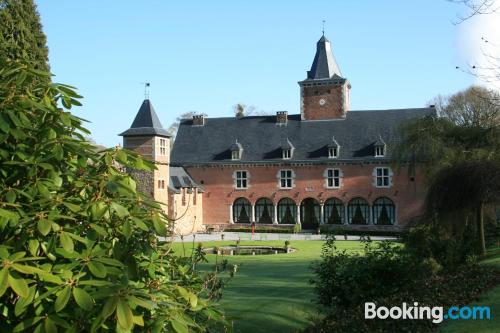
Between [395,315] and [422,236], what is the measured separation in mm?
6937

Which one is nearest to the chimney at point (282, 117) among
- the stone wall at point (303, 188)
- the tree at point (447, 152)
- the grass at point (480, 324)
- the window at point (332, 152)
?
→ the stone wall at point (303, 188)

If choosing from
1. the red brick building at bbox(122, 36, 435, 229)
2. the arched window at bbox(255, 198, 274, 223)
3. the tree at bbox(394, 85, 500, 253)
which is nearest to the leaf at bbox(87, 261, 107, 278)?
the tree at bbox(394, 85, 500, 253)

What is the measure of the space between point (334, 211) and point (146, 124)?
15695 millimetres

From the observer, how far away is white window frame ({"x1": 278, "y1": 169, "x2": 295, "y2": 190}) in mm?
40156

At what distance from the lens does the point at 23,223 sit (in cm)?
234

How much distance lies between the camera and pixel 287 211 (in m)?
40.8

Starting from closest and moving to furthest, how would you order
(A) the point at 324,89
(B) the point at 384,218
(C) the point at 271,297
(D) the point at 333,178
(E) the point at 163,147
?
1. (C) the point at 271,297
2. (E) the point at 163,147
3. (B) the point at 384,218
4. (D) the point at 333,178
5. (A) the point at 324,89

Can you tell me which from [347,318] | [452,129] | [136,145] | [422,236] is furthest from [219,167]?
[347,318]

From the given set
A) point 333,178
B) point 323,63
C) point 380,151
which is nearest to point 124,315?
point 380,151

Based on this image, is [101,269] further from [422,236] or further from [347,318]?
[422,236]

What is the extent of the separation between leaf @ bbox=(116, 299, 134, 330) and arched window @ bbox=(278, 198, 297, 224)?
38675mm

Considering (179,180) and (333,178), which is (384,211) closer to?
(333,178)

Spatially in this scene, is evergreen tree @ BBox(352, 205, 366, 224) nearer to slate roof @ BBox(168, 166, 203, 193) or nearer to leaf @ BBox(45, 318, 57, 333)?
slate roof @ BBox(168, 166, 203, 193)

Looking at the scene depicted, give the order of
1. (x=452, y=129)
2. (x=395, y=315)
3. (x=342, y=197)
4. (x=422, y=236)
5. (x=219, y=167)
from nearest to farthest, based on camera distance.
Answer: (x=395, y=315) → (x=422, y=236) → (x=452, y=129) → (x=342, y=197) → (x=219, y=167)
